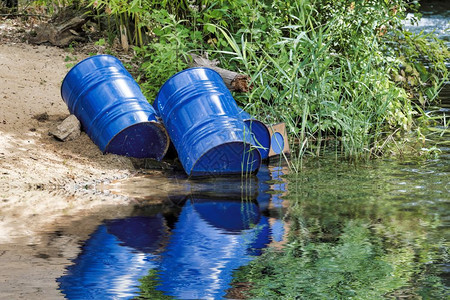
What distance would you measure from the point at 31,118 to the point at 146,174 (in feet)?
5.41

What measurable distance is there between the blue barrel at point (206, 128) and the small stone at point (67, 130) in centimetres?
91

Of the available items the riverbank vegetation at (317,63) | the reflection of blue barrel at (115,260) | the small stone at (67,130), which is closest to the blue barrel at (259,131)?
the riverbank vegetation at (317,63)

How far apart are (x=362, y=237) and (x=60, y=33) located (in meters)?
7.61

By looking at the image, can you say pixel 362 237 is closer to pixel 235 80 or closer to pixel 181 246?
pixel 181 246


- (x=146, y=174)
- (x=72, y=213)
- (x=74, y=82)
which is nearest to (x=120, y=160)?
(x=146, y=174)

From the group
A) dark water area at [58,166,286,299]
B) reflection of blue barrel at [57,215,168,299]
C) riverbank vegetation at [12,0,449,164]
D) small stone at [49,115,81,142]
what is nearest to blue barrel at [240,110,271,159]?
riverbank vegetation at [12,0,449,164]

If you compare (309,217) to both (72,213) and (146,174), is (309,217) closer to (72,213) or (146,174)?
(72,213)

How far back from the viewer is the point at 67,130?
6.66 metres

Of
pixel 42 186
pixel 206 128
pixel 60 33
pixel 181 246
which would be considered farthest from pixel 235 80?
pixel 60 33

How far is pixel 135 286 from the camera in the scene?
3.33 m

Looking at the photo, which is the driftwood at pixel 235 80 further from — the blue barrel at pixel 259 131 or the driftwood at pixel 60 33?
the driftwood at pixel 60 33

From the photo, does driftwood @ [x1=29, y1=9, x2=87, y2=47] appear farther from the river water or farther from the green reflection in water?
the green reflection in water

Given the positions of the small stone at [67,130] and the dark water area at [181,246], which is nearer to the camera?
the dark water area at [181,246]

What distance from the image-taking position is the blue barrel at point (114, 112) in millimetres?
6367
